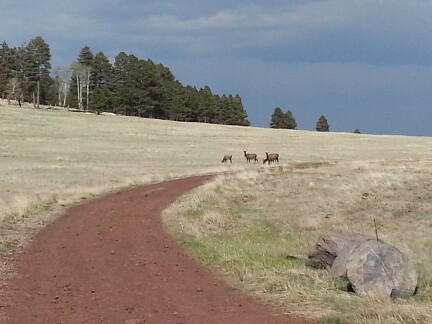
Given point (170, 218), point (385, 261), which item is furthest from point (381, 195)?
point (385, 261)

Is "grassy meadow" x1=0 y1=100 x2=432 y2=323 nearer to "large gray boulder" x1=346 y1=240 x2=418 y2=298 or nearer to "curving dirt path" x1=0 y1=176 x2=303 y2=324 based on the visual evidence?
"large gray boulder" x1=346 y1=240 x2=418 y2=298

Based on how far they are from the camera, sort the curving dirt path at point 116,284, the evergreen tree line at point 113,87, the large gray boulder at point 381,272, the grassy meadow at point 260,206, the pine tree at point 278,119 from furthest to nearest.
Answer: the pine tree at point 278,119
the evergreen tree line at point 113,87
the grassy meadow at point 260,206
the large gray boulder at point 381,272
the curving dirt path at point 116,284

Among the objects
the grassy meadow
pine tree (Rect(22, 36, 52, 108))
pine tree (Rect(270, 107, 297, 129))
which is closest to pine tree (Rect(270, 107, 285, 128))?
pine tree (Rect(270, 107, 297, 129))

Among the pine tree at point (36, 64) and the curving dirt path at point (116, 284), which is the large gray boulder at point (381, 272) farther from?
the pine tree at point (36, 64)

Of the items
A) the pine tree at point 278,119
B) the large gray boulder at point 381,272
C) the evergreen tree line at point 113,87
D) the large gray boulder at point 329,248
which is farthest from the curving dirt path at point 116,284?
the pine tree at point 278,119

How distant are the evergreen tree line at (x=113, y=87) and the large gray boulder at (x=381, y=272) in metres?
99.9

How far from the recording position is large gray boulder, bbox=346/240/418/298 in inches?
378

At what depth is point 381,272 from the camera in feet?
32.0

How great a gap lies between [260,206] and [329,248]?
35.1 feet

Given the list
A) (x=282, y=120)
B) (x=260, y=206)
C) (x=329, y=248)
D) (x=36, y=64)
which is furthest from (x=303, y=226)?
(x=282, y=120)

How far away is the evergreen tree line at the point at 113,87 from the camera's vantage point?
112m

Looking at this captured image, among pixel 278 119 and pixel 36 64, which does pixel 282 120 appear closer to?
pixel 278 119

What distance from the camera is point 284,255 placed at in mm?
13312

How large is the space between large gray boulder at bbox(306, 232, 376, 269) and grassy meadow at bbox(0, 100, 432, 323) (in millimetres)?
344
